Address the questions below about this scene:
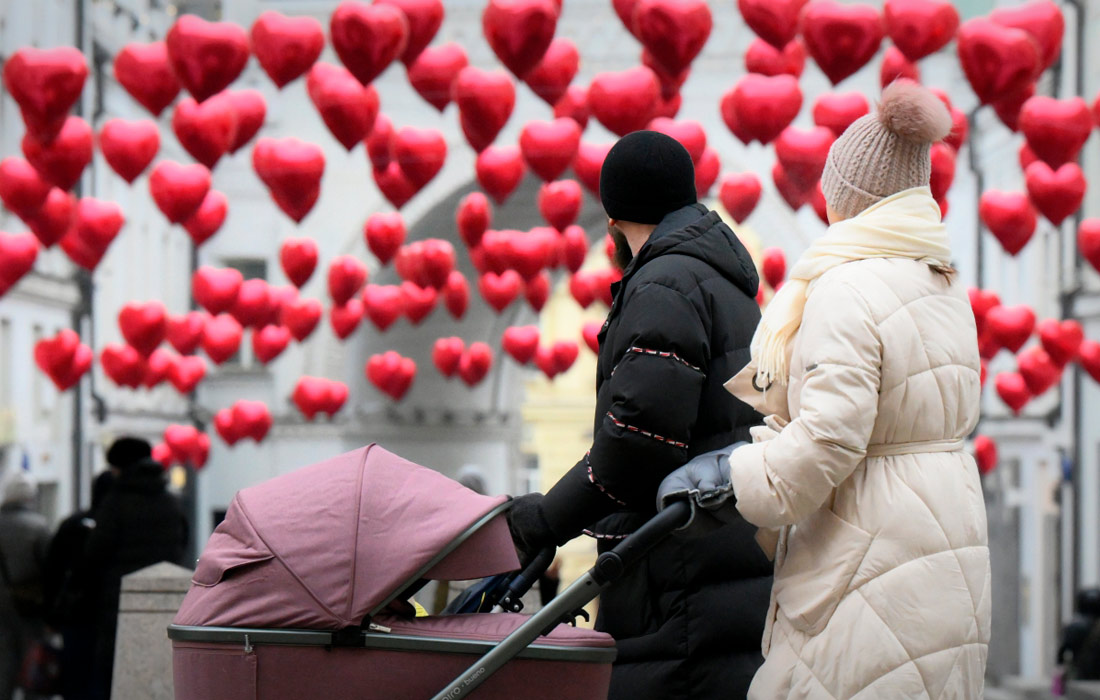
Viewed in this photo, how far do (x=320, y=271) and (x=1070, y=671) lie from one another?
1280 centimetres

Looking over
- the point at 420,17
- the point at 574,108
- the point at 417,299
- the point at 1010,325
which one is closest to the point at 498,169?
the point at 574,108

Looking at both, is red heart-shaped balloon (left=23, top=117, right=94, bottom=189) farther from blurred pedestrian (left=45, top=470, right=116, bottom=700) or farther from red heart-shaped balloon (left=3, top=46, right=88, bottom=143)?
blurred pedestrian (left=45, top=470, right=116, bottom=700)

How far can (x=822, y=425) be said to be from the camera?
2.72 m

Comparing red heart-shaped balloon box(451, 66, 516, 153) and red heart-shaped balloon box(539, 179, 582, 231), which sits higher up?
red heart-shaped balloon box(451, 66, 516, 153)

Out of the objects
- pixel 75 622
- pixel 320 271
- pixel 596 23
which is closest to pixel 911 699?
pixel 75 622

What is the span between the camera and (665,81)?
10.4m

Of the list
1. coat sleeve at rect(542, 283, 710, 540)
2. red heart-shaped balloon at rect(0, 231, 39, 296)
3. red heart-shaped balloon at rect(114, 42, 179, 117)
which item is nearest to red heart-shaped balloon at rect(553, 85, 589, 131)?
red heart-shaped balloon at rect(114, 42, 179, 117)

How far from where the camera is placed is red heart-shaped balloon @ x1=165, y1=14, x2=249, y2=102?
31.2 feet

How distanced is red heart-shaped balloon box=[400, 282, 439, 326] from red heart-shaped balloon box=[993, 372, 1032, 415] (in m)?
5.19

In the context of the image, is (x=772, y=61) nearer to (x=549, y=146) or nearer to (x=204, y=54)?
(x=549, y=146)

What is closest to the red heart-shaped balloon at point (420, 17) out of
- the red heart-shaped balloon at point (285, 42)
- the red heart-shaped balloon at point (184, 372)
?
the red heart-shaped balloon at point (285, 42)

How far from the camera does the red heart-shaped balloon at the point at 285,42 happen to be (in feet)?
32.5

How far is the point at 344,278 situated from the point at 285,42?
5.62m

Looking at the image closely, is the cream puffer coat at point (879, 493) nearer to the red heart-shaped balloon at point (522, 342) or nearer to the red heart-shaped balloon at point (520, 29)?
the red heart-shaped balloon at point (520, 29)
